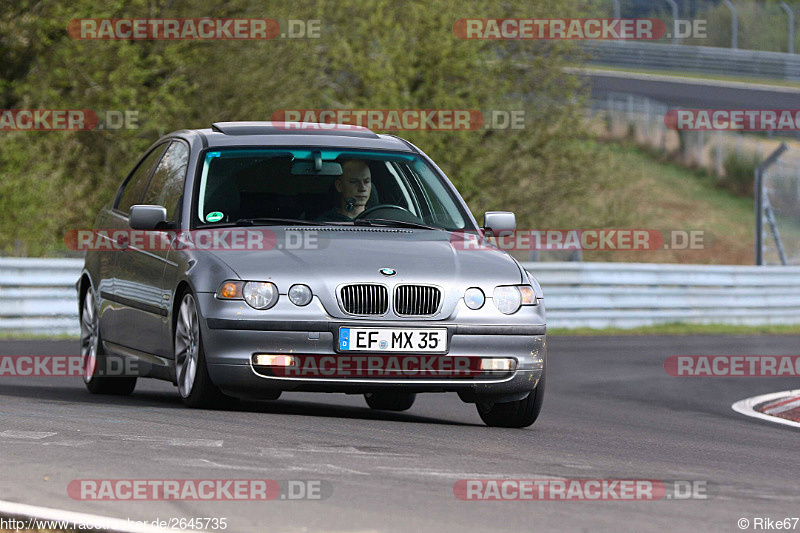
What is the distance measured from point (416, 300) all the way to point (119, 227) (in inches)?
112

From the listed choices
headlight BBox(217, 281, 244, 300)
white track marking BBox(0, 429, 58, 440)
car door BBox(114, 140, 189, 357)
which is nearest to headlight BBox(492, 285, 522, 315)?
headlight BBox(217, 281, 244, 300)

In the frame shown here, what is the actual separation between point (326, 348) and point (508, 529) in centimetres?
316

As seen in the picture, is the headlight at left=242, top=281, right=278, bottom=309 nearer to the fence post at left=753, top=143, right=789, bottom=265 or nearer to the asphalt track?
the asphalt track

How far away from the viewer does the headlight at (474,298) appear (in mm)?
8750

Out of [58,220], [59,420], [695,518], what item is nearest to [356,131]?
[59,420]

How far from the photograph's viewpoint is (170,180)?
10.1 metres

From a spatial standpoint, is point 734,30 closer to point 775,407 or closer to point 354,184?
point 775,407

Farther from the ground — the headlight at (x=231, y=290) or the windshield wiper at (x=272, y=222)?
the windshield wiper at (x=272, y=222)

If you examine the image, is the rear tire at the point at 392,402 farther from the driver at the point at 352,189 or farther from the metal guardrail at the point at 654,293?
the metal guardrail at the point at 654,293

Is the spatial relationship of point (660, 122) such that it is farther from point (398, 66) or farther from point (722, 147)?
point (398, 66)

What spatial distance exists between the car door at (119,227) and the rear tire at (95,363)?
191 mm

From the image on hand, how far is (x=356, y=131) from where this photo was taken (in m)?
10.5

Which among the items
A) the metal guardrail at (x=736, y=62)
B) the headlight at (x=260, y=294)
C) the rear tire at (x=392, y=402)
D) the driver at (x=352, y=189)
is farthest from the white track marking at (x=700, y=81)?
the headlight at (x=260, y=294)

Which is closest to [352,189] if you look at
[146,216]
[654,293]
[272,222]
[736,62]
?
[272,222]
